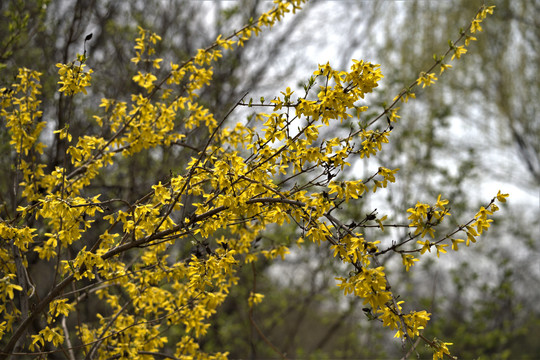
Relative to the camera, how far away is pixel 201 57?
148 inches

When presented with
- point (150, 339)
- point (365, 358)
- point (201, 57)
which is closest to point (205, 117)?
point (201, 57)

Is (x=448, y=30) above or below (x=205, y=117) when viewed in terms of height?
above

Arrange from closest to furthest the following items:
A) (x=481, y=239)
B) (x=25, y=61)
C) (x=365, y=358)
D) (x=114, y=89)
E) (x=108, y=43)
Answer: (x=25, y=61) → (x=114, y=89) → (x=108, y=43) → (x=365, y=358) → (x=481, y=239)

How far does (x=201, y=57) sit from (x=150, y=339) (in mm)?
2035

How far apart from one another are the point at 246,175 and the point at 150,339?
4.73ft

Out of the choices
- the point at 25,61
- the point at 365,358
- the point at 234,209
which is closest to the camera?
the point at 234,209

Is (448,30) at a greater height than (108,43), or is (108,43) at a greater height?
(448,30)

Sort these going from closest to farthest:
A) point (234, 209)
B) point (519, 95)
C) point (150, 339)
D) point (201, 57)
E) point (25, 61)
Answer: point (234, 209) → point (150, 339) → point (201, 57) → point (25, 61) → point (519, 95)

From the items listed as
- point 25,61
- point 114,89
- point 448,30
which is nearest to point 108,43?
point 114,89

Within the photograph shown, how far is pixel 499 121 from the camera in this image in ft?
38.7

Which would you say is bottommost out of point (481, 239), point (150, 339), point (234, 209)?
point (150, 339)

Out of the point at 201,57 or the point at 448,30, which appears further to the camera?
the point at 448,30

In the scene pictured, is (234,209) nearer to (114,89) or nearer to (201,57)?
(201,57)

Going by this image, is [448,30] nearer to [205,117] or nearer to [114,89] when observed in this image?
[114,89]
